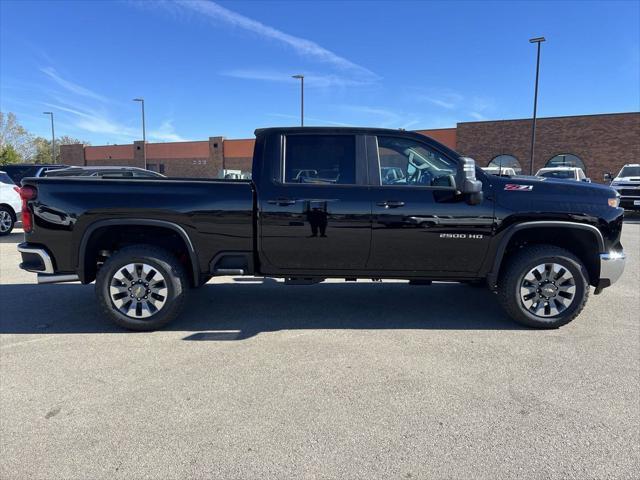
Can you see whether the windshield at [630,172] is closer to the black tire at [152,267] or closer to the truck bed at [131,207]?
the truck bed at [131,207]

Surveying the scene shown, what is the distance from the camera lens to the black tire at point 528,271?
436 cm

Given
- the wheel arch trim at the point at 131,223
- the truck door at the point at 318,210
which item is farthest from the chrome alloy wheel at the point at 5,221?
the truck door at the point at 318,210

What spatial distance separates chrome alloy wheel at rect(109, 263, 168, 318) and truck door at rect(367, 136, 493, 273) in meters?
2.08

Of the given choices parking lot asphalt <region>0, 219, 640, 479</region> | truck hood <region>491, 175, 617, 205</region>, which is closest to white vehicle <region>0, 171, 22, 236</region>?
parking lot asphalt <region>0, 219, 640, 479</region>

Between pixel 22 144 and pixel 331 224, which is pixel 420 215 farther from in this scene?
pixel 22 144

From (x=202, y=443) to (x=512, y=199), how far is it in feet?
11.3

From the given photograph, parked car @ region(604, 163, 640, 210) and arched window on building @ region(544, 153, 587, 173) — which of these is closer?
parked car @ region(604, 163, 640, 210)

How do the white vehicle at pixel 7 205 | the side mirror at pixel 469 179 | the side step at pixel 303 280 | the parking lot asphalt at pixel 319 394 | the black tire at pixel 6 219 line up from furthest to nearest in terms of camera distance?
1. the black tire at pixel 6 219
2. the white vehicle at pixel 7 205
3. the side step at pixel 303 280
4. the side mirror at pixel 469 179
5. the parking lot asphalt at pixel 319 394

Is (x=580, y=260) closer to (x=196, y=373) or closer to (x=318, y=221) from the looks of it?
(x=318, y=221)

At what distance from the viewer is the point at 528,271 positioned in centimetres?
437

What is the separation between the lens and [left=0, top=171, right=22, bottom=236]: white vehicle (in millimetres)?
10898

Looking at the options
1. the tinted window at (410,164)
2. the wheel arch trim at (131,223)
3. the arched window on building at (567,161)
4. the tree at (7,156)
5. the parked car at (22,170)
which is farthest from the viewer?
the tree at (7,156)

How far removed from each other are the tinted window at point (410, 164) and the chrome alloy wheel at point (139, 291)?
2.42 m

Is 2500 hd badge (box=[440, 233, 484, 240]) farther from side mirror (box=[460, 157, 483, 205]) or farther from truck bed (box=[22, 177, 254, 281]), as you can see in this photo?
truck bed (box=[22, 177, 254, 281])
